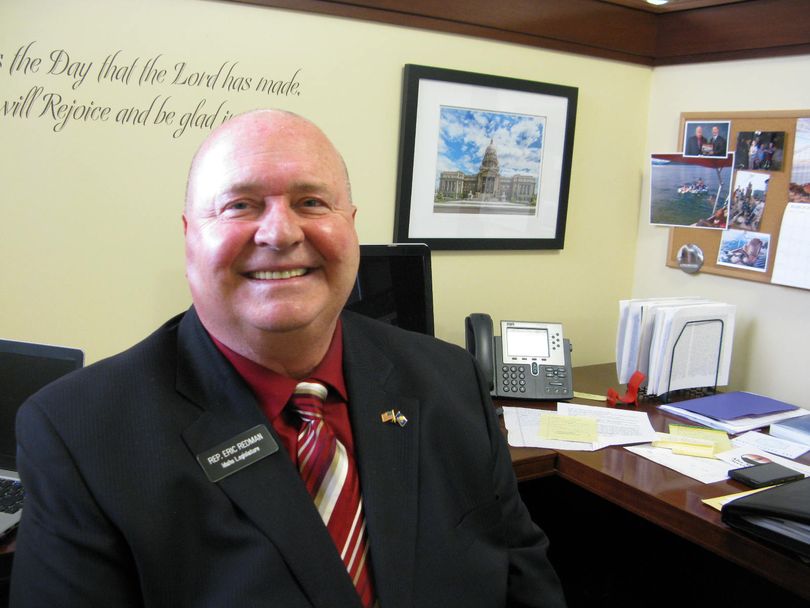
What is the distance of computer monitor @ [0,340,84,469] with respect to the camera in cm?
144

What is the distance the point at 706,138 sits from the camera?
2.35 meters

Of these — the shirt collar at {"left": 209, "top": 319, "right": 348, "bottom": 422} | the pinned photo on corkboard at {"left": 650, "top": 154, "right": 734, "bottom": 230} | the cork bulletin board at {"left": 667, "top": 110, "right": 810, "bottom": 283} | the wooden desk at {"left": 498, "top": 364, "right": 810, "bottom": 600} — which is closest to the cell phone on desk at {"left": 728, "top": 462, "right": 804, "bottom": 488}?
the wooden desk at {"left": 498, "top": 364, "right": 810, "bottom": 600}

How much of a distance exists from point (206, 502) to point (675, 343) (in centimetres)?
158

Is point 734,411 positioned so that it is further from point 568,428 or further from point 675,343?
point 568,428

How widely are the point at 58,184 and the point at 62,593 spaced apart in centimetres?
113

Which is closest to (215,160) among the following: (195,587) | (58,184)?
(195,587)

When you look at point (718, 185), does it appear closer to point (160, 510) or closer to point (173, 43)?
point (173, 43)

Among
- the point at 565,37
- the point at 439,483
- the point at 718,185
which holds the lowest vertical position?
the point at 439,483

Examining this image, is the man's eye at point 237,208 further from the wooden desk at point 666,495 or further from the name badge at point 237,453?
the wooden desk at point 666,495

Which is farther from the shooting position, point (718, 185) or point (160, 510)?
point (718, 185)

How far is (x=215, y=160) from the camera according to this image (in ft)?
3.40

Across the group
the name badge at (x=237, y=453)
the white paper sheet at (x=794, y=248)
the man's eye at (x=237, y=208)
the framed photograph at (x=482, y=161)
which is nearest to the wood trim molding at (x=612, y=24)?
the framed photograph at (x=482, y=161)

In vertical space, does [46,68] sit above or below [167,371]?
above

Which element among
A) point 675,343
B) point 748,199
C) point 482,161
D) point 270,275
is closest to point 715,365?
point 675,343
